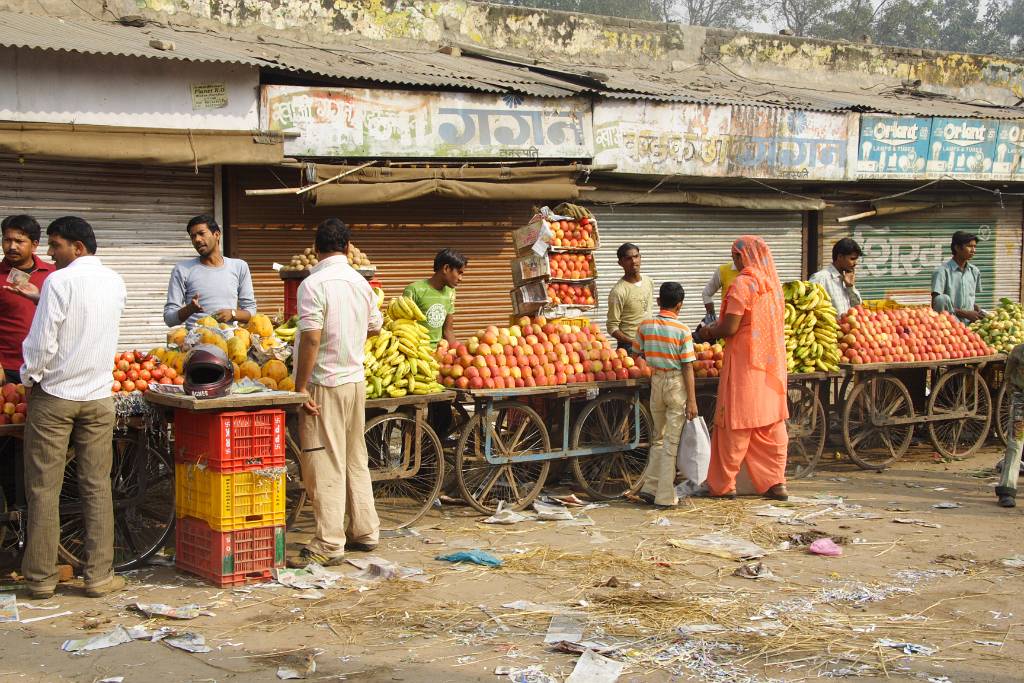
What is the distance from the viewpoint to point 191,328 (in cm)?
740

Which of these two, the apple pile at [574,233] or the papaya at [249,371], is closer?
the papaya at [249,371]

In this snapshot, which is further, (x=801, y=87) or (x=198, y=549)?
(x=801, y=87)

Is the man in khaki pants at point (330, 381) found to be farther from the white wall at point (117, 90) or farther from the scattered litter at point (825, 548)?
the white wall at point (117, 90)

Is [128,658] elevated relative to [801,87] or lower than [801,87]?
lower

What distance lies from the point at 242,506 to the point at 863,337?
6.18m

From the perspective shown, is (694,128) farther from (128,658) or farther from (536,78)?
(128,658)

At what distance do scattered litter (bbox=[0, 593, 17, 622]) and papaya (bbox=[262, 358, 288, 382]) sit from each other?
1.91m

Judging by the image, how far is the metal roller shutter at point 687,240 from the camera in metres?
14.0

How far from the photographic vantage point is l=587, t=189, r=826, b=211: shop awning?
1358 cm

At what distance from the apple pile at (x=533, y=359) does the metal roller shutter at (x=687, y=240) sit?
187 inches

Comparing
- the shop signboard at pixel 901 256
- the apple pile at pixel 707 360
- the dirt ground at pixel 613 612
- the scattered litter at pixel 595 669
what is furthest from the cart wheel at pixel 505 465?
the shop signboard at pixel 901 256

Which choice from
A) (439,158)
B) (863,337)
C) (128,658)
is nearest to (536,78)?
(439,158)

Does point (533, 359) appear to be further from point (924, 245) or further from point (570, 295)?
point (924, 245)

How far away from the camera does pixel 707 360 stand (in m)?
9.38
